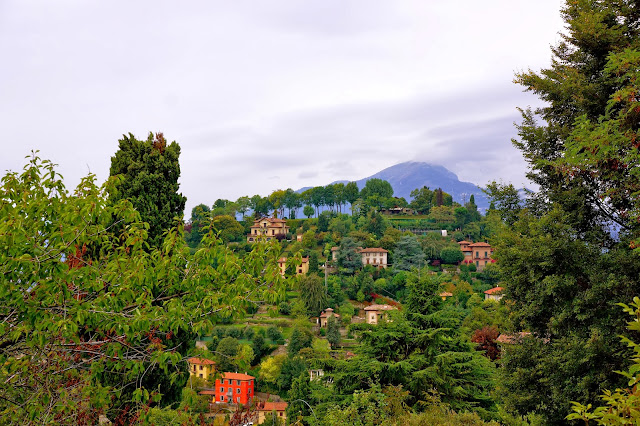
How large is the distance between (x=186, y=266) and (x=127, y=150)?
6.76 metres

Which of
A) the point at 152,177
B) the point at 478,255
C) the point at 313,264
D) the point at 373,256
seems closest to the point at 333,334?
the point at 313,264

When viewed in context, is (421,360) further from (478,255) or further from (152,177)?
(478,255)

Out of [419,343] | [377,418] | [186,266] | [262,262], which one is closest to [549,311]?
[419,343]

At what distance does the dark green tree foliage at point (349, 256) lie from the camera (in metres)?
45.6

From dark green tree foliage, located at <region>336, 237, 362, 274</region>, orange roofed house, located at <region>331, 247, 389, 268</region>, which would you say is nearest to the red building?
dark green tree foliage, located at <region>336, 237, 362, 274</region>

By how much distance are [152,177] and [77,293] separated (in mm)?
6161

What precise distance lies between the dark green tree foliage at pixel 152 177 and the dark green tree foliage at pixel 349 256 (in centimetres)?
3672

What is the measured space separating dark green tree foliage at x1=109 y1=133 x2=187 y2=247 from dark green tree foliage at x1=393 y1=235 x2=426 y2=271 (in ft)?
124

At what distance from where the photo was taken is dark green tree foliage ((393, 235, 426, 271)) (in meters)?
45.2

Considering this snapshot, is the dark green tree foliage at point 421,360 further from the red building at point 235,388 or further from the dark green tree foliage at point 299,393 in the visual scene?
the red building at point 235,388

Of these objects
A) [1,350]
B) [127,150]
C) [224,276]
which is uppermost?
[127,150]

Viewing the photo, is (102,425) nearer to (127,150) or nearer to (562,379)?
(127,150)

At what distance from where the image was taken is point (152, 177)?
359 inches

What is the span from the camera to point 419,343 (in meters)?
9.06
